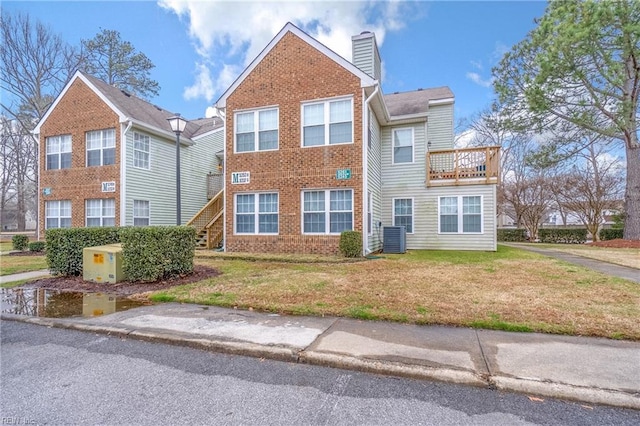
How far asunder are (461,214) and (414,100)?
→ 6295 mm

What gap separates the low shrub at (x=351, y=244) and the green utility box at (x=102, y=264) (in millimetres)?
6483

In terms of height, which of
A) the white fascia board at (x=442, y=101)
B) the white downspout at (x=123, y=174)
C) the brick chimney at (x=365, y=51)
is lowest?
the white downspout at (x=123, y=174)

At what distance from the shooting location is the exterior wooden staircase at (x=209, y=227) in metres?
14.6

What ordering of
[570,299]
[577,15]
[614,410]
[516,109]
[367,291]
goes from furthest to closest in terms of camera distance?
[516,109], [577,15], [367,291], [570,299], [614,410]

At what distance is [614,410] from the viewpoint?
250cm

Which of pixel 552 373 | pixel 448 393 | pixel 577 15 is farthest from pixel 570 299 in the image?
pixel 577 15

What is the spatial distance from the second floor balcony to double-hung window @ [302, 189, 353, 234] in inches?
188

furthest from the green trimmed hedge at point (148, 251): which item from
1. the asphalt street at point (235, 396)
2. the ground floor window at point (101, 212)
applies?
the ground floor window at point (101, 212)

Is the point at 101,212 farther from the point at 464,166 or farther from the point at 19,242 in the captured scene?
the point at 464,166

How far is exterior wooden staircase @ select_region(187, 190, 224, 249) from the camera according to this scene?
48.0ft

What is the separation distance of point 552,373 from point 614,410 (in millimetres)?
478

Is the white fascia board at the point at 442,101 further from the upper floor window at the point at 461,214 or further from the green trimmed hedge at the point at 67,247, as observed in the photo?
the green trimmed hedge at the point at 67,247

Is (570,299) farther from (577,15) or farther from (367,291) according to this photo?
(577,15)

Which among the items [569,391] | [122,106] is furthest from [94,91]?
[569,391]
